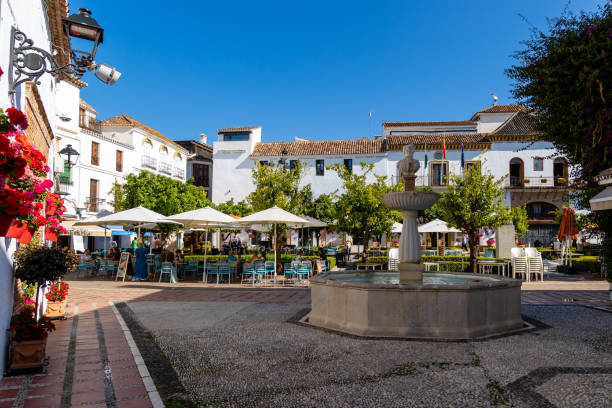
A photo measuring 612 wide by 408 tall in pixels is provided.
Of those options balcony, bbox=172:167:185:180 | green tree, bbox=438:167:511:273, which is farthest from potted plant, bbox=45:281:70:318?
balcony, bbox=172:167:185:180

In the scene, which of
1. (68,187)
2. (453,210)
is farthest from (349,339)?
(68,187)

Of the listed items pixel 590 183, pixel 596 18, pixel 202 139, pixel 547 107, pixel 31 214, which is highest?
pixel 202 139

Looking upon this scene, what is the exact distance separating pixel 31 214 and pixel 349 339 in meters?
4.24

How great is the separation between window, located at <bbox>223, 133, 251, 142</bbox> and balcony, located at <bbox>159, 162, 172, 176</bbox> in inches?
230

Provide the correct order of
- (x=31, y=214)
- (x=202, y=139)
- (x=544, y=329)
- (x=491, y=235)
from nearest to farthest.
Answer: (x=31, y=214)
(x=544, y=329)
(x=491, y=235)
(x=202, y=139)

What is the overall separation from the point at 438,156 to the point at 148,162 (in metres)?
25.0

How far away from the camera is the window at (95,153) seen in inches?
1241

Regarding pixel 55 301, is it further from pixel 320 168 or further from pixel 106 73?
pixel 320 168

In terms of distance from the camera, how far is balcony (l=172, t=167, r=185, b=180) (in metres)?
43.0

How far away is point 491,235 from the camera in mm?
34188

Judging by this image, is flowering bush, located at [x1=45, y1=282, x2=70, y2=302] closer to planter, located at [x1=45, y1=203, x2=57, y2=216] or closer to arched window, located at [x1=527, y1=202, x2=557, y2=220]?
planter, located at [x1=45, y1=203, x2=57, y2=216]

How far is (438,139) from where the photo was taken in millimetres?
37344

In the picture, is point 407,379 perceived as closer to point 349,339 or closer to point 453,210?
point 349,339

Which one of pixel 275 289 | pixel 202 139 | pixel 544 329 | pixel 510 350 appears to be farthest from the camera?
pixel 202 139
